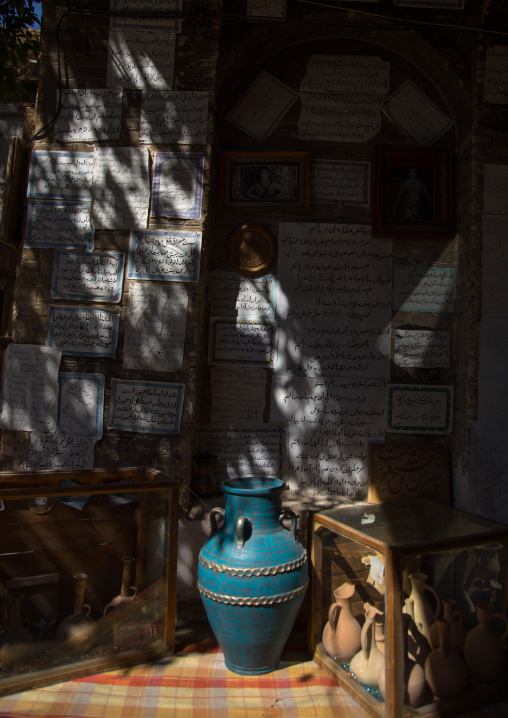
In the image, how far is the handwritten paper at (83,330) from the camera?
3520 millimetres

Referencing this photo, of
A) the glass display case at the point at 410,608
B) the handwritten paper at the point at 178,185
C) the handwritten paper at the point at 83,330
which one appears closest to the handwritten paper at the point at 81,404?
the handwritten paper at the point at 83,330

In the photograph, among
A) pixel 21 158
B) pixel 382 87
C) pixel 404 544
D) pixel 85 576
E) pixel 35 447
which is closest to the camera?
pixel 404 544

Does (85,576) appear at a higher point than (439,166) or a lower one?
lower

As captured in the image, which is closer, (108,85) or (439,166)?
(108,85)

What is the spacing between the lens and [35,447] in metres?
3.51

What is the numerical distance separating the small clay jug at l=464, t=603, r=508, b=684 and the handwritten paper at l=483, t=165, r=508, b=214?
2631 mm

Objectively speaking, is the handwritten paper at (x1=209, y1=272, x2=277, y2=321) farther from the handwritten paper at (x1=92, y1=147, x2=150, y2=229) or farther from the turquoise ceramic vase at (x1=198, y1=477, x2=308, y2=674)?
the turquoise ceramic vase at (x1=198, y1=477, x2=308, y2=674)

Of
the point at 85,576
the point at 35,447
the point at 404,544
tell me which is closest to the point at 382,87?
the point at 404,544

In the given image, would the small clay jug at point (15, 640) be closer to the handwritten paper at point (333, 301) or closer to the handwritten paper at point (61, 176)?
the handwritten paper at point (333, 301)

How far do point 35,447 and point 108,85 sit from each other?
2.48 metres

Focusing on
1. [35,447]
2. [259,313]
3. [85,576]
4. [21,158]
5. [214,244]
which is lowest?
[85,576]

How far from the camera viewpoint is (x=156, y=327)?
11.5 ft

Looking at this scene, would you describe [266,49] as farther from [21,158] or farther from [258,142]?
[21,158]

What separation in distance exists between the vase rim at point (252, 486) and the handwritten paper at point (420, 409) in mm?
1175
